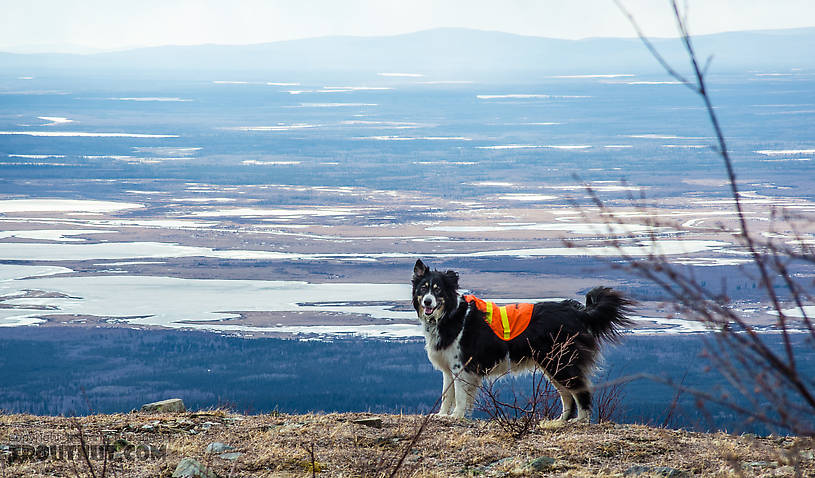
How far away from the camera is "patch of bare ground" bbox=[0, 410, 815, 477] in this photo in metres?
6.41

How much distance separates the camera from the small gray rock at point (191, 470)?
6168 mm

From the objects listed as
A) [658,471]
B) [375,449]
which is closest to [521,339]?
[375,449]

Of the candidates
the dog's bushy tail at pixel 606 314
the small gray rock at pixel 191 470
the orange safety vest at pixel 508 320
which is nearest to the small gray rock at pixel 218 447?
the small gray rock at pixel 191 470

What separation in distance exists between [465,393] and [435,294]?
0.82m

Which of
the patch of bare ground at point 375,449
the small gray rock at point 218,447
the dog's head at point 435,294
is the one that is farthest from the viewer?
the dog's head at point 435,294

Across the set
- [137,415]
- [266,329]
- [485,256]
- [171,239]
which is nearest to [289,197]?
[171,239]

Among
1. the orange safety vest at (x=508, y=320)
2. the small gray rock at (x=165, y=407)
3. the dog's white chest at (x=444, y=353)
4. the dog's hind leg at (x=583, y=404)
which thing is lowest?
the dog's hind leg at (x=583, y=404)

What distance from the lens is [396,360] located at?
5838cm

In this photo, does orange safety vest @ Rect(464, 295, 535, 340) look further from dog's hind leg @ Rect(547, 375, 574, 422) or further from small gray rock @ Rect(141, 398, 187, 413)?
small gray rock @ Rect(141, 398, 187, 413)

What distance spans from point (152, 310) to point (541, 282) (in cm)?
2641

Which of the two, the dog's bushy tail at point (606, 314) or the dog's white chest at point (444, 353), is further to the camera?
the dog's white chest at point (444, 353)

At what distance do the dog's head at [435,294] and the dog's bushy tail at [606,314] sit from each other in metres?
1.09

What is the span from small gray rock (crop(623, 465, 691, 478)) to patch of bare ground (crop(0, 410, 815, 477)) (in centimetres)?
1

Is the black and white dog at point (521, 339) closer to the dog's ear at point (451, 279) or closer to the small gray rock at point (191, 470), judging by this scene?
the dog's ear at point (451, 279)
